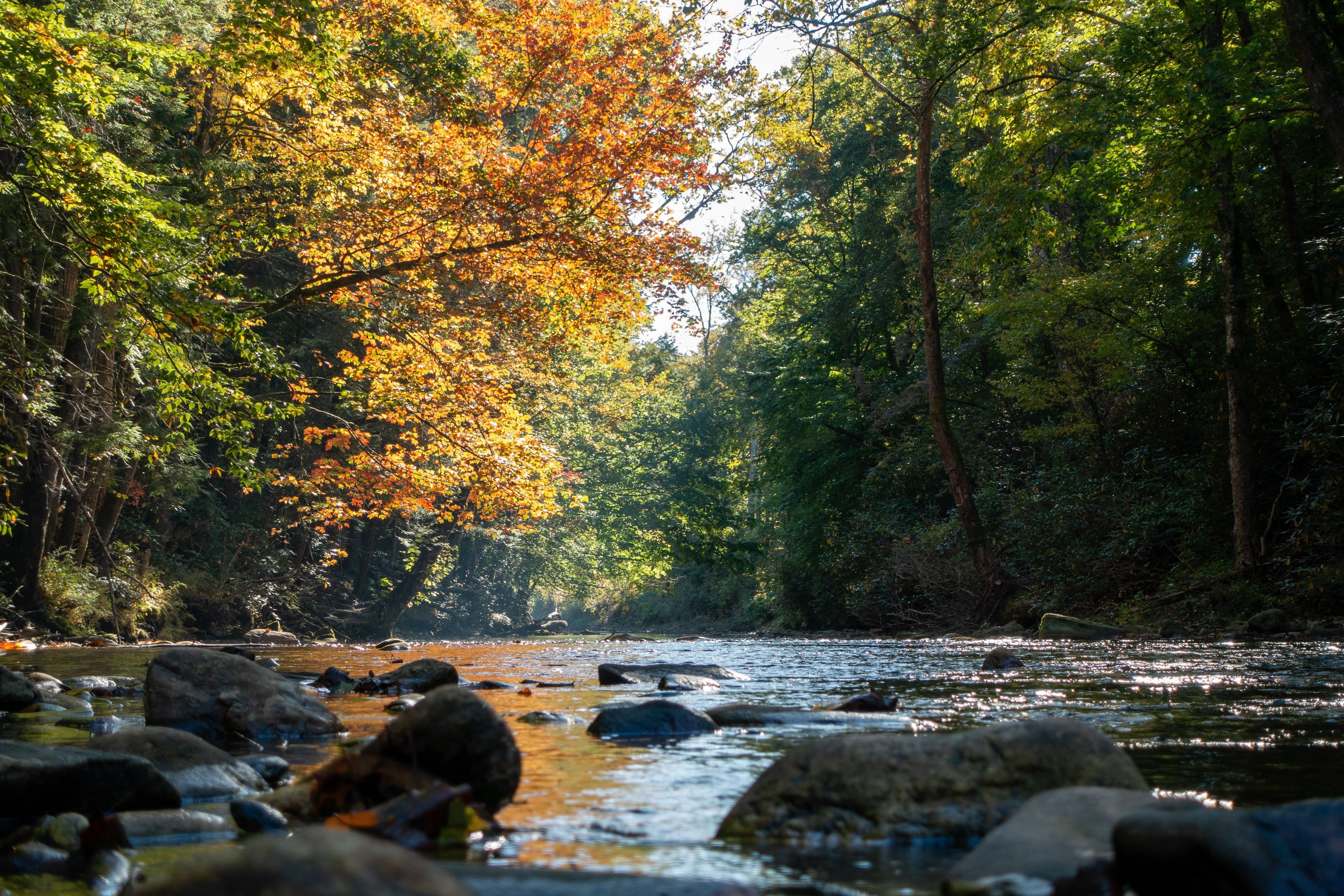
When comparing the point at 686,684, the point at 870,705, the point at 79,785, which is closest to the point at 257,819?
the point at 79,785

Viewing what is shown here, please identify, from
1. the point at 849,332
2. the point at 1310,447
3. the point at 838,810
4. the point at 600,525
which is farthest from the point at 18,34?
the point at 600,525


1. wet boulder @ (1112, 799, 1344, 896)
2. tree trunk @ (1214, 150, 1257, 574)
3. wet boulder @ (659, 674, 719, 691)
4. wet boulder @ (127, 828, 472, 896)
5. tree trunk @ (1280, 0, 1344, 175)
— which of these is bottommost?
wet boulder @ (659, 674, 719, 691)

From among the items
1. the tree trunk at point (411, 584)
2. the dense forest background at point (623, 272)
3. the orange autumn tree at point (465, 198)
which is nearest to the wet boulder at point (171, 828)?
the dense forest background at point (623, 272)

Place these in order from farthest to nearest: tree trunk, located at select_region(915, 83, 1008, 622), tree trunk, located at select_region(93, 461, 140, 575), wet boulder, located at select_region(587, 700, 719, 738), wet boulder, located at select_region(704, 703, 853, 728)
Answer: tree trunk, located at select_region(93, 461, 140, 575) → tree trunk, located at select_region(915, 83, 1008, 622) → wet boulder, located at select_region(704, 703, 853, 728) → wet boulder, located at select_region(587, 700, 719, 738)

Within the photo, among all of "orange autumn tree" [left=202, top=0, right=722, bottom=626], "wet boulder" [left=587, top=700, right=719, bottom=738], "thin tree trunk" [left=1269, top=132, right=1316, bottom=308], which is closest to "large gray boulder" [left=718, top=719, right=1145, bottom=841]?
"wet boulder" [left=587, top=700, right=719, bottom=738]

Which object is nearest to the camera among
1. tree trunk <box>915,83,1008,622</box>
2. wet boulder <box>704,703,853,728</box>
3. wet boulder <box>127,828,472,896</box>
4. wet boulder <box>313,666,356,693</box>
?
wet boulder <box>127,828,472,896</box>

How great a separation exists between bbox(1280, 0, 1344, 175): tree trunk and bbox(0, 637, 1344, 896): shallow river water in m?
5.29

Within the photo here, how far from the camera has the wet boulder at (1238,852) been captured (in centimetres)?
180

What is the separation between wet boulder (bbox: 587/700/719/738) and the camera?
441cm

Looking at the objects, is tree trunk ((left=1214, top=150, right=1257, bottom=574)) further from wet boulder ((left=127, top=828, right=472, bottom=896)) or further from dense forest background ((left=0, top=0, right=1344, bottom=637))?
wet boulder ((left=127, top=828, right=472, bottom=896))

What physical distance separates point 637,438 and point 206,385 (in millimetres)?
29413

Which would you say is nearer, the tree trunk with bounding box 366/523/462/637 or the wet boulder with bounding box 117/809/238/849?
the wet boulder with bounding box 117/809/238/849

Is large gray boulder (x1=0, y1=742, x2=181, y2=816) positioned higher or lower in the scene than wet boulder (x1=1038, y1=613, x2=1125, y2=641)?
higher

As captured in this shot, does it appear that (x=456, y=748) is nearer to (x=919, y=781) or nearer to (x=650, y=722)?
(x=919, y=781)
